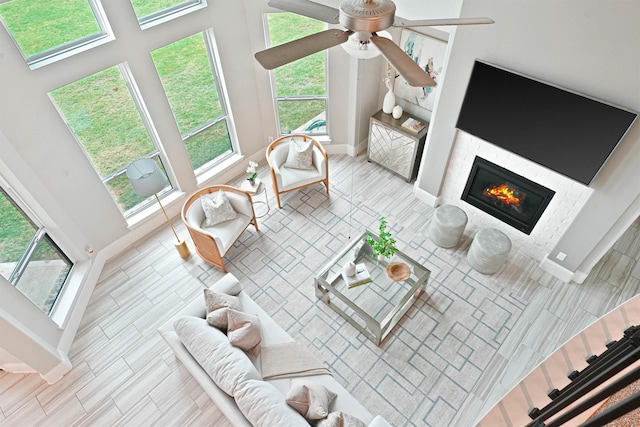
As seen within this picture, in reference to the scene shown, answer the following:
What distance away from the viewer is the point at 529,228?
5.11m

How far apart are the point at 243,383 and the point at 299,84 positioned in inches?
173

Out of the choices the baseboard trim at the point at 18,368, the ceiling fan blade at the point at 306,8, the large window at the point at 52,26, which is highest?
the ceiling fan blade at the point at 306,8

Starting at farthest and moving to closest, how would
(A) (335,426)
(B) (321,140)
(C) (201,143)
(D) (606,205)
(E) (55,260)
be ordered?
(B) (321,140) < (C) (201,143) < (E) (55,260) < (D) (606,205) < (A) (335,426)

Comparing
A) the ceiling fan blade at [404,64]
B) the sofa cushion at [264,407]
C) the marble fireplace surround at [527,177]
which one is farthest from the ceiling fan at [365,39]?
the marble fireplace surround at [527,177]

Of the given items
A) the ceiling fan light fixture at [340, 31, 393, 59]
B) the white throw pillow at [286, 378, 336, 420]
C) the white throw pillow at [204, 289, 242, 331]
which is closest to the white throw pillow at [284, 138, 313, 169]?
the white throw pillow at [204, 289, 242, 331]

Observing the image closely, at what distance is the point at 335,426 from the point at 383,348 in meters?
1.47

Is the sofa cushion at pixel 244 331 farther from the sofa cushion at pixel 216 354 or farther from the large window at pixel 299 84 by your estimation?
the large window at pixel 299 84

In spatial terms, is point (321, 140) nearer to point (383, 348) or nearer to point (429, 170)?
point (429, 170)

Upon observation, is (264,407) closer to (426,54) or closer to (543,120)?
(543,120)

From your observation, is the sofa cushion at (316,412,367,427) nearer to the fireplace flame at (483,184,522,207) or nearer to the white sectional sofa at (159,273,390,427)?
the white sectional sofa at (159,273,390,427)

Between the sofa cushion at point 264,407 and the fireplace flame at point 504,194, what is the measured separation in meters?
3.67

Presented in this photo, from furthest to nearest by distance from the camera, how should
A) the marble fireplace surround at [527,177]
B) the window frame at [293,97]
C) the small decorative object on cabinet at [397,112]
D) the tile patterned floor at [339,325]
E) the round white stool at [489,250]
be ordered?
the small decorative object on cabinet at [397,112]
the window frame at [293,97]
the round white stool at [489,250]
the marble fireplace surround at [527,177]
the tile patterned floor at [339,325]

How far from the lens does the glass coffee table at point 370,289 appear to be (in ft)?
15.0

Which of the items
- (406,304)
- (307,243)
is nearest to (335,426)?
(406,304)
